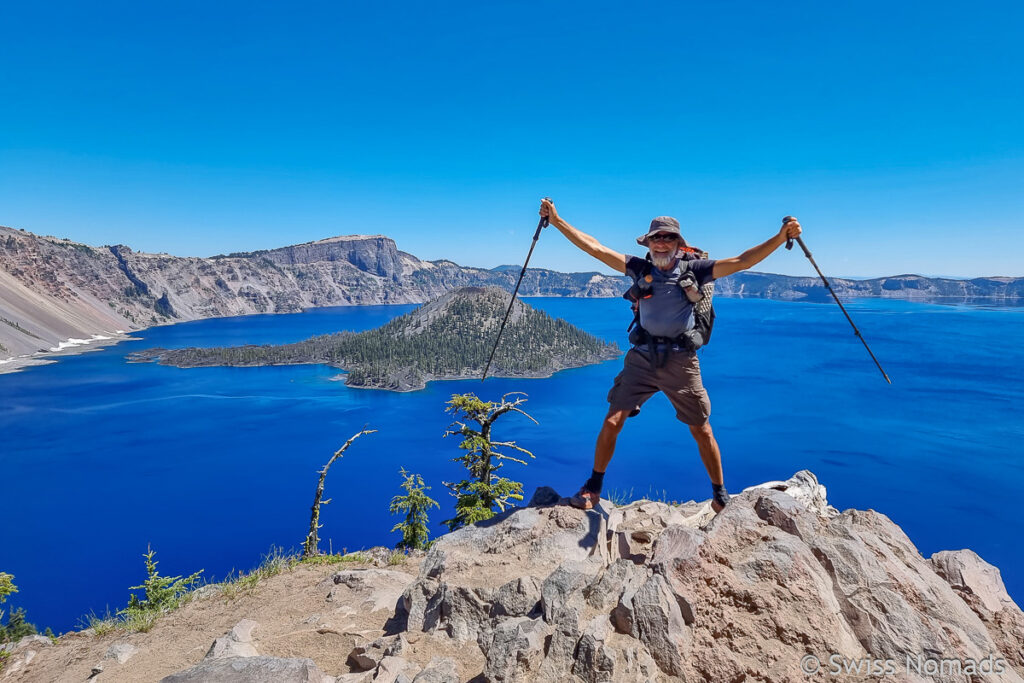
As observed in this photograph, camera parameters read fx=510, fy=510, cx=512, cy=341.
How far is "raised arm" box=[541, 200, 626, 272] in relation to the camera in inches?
232

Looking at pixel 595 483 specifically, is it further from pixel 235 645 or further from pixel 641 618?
pixel 235 645

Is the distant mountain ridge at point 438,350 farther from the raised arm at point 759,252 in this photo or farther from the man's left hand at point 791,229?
the man's left hand at point 791,229

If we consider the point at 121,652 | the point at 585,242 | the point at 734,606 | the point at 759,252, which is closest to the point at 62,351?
the point at 121,652

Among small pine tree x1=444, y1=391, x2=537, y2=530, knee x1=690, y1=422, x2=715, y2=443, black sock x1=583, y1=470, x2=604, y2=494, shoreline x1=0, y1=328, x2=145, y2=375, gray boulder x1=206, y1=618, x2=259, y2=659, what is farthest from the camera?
shoreline x1=0, y1=328, x2=145, y2=375

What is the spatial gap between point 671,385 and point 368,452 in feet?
201

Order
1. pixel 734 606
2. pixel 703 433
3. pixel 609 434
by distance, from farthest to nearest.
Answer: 1. pixel 609 434
2. pixel 703 433
3. pixel 734 606

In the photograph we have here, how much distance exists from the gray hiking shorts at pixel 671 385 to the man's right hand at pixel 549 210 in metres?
1.88

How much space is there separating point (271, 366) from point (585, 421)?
76.0 meters

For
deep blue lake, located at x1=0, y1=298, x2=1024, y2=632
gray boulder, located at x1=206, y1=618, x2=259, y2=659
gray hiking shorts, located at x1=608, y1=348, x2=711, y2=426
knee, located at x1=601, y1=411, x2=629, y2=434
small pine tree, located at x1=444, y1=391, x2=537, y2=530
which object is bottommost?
deep blue lake, located at x1=0, y1=298, x2=1024, y2=632

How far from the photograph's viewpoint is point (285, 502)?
49094 millimetres

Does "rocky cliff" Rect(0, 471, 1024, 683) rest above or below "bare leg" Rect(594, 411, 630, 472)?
below

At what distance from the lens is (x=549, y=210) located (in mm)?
6203

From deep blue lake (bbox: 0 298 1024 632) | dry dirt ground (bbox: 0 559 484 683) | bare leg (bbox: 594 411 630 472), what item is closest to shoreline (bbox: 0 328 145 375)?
deep blue lake (bbox: 0 298 1024 632)

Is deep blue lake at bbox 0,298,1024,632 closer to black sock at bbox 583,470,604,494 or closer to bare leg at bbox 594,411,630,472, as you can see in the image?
black sock at bbox 583,470,604,494
